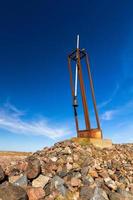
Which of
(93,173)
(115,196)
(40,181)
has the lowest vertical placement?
(115,196)

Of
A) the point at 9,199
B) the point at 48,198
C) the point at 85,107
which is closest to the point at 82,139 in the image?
the point at 85,107

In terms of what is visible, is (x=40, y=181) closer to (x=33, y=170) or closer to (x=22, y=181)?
(x=33, y=170)

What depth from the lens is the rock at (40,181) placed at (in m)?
8.31

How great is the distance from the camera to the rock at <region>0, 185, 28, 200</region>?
6.54 metres

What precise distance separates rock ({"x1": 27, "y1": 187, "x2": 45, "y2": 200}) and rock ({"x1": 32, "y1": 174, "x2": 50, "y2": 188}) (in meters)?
0.65

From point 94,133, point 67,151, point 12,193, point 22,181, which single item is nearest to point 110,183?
point 67,151

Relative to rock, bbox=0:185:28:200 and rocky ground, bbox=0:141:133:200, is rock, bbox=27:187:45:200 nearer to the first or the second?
rocky ground, bbox=0:141:133:200

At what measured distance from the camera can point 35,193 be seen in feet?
24.3

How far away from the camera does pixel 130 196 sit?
28.1 feet

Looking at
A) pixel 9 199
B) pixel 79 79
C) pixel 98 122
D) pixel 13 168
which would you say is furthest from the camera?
pixel 79 79

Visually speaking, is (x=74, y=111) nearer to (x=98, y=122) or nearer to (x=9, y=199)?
(x=98, y=122)

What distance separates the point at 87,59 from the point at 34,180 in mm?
11388

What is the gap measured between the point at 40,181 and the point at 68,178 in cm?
140

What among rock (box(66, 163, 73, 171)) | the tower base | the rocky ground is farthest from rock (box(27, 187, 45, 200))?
the tower base
